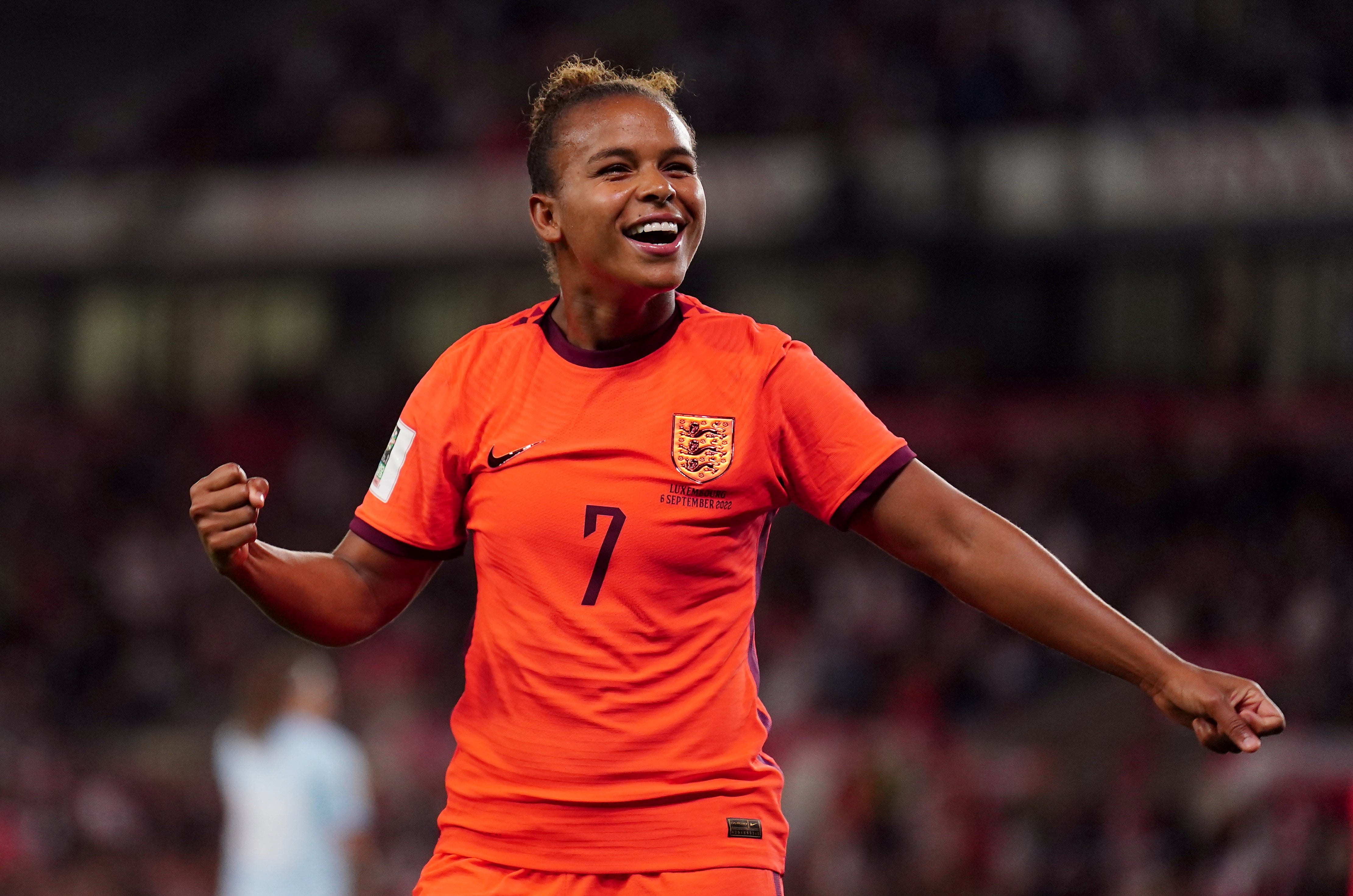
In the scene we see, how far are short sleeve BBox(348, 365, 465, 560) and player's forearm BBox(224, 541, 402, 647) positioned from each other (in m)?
0.09

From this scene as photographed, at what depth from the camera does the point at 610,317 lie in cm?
285

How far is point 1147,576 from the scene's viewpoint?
37.5 ft

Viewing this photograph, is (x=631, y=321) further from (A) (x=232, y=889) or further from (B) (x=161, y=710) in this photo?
(B) (x=161, y=710)

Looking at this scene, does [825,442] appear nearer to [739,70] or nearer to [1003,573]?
[1003,573]

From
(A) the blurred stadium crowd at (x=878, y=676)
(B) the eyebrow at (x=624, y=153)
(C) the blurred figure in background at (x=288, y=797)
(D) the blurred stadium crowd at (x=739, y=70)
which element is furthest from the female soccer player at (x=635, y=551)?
(D) the blurred stadium crowd at (x=739, y=70)

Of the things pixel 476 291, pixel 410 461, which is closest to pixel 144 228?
pixel 476 291

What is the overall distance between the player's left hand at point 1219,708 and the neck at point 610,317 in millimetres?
1072

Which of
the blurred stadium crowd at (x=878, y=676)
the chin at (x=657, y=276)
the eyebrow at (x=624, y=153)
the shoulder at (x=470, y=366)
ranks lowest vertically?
the blurred stadium crowd at (x=878, y=676)

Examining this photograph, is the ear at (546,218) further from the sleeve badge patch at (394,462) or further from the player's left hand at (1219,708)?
the player's left hand at (1219,708)

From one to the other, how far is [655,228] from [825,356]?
1256 cm

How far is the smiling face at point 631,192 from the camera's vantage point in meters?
2.72

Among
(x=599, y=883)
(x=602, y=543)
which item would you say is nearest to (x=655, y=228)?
(x=602, y=543)

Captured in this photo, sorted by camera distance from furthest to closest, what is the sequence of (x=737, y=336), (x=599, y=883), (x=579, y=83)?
(x=579, y=83) < (x=737, y=336) < (x=599, y=883)

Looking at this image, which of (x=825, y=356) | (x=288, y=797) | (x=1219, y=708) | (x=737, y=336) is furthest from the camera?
(x=825, y=356)
